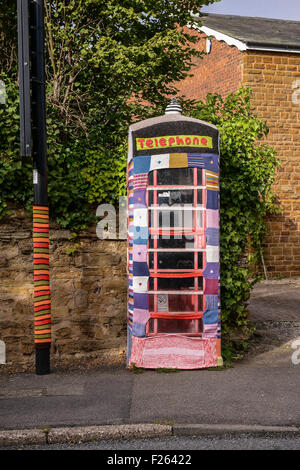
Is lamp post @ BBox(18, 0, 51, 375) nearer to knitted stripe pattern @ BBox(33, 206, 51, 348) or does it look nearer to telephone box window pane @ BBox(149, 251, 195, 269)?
knitted stripe pattern @ BBox(33, 206, 51, 348)

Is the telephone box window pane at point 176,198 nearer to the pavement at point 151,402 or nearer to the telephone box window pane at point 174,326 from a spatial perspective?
the telephone box window pane at point 174,326

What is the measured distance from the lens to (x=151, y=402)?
5418mm

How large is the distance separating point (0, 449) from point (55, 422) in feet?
1.80

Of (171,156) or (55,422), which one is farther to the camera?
(171,156)

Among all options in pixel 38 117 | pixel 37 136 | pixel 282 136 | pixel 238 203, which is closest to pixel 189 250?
pixel 238 203

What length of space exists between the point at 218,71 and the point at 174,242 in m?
11.5

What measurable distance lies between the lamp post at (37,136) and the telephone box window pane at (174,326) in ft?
4.72

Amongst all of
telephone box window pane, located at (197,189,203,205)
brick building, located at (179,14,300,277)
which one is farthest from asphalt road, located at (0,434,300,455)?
brick building, located at (179,14,300,277)

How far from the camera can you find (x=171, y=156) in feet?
21.4

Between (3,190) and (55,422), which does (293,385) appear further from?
(3,190)

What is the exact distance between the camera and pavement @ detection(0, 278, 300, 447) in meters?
4.73

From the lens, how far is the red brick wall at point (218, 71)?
51.1ft

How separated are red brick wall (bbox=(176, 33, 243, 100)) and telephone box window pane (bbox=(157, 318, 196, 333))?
10.5 metres

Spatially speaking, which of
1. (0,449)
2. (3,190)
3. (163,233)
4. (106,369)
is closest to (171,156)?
(163,233)
